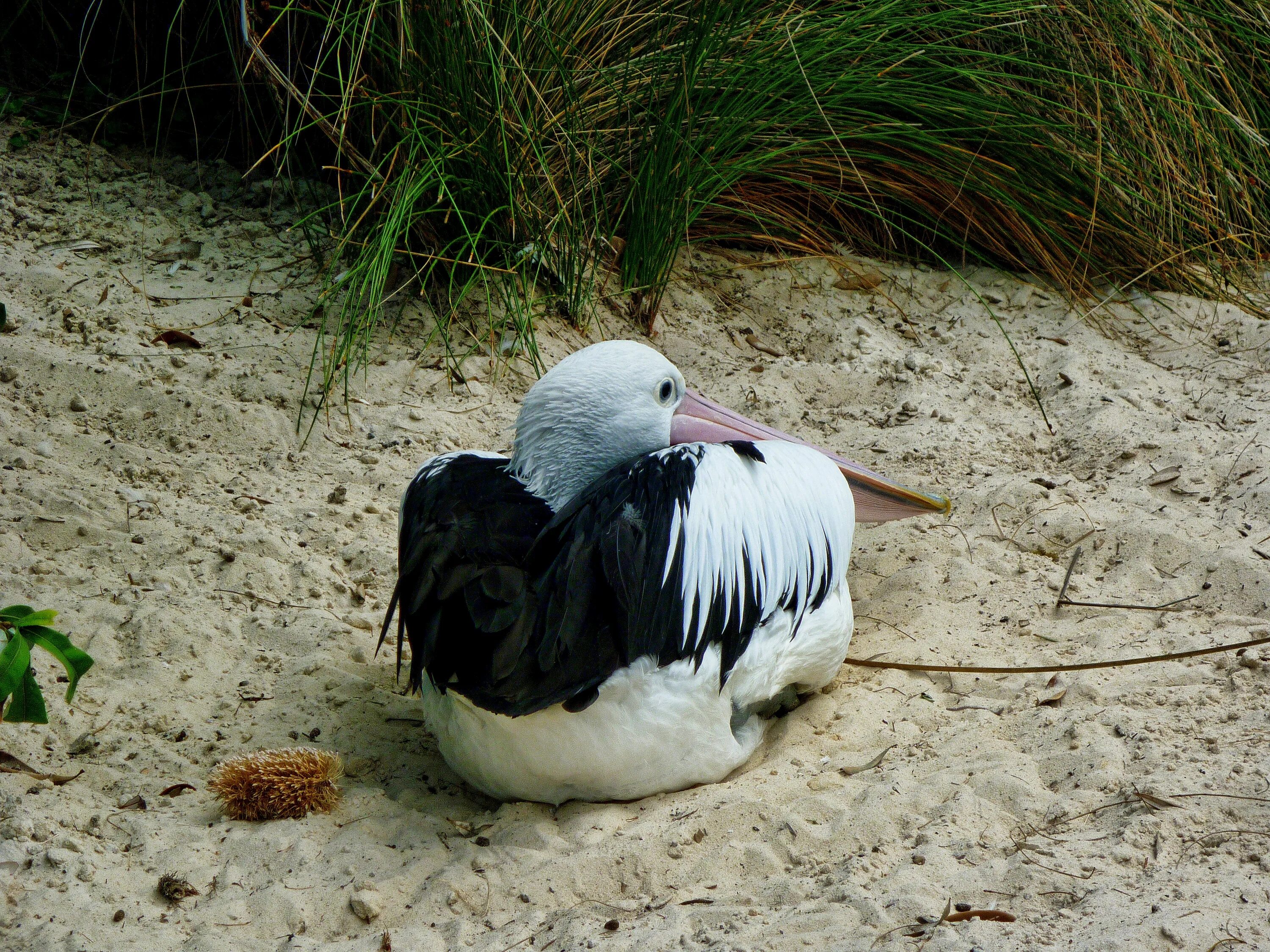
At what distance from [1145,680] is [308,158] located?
366 centimetres

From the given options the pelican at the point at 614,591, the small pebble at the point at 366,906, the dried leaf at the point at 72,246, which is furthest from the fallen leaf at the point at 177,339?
the small pebble at the point at 366,906

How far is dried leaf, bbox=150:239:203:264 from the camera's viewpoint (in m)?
4.23

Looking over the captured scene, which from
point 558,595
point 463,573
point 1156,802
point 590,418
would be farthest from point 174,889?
point 1156,802

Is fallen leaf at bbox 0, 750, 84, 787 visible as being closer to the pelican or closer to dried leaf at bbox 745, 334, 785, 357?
the pelican

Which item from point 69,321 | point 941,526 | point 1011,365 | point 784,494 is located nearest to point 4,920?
point 784,494

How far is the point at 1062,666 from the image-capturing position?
2764 mm

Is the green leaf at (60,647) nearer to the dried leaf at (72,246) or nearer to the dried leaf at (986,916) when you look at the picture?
the dried leaf at (986,916)

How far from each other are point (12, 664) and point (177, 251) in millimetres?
2782

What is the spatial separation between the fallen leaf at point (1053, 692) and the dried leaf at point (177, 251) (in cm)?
333

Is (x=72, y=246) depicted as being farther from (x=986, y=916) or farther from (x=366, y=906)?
(x=986, y=916)

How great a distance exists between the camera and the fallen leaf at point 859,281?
473 cm

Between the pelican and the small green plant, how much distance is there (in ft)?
2.05

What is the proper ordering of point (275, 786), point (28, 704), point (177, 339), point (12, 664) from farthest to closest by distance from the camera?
point (177, 339)
point (275, 786)
point (28, 704)
point (12, 664)

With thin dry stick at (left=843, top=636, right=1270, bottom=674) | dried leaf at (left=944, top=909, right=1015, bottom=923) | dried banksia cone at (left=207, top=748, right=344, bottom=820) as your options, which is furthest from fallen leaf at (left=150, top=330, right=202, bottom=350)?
dried leaf at (left=944, top=909, right=1015, bottom=923)
